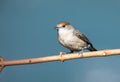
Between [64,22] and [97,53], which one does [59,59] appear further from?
[64,22]

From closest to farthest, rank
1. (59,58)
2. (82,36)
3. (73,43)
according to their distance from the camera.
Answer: (59,58) < (73,43) < (82,36)

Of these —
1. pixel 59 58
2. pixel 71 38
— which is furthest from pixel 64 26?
pixel 59 58

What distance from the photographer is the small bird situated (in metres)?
4.63

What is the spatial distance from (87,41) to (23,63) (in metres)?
1.81

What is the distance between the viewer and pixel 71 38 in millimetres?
4684

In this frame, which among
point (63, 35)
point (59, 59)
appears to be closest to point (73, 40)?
point (63, 35)

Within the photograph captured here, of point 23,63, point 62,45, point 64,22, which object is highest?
point 64,22

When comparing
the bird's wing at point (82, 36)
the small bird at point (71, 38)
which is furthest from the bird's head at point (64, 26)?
the bird's wing at point (82, 36)

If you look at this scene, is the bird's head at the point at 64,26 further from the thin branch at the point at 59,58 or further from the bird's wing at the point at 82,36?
the thin branch at the point at 59,58

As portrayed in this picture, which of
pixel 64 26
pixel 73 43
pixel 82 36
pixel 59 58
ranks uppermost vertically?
pixel 64 26

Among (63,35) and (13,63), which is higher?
(63,35)

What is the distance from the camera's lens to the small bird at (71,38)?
4.63 metres

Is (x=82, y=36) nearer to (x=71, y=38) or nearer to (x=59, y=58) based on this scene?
(x=71, y=38)

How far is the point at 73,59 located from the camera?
121 inches
